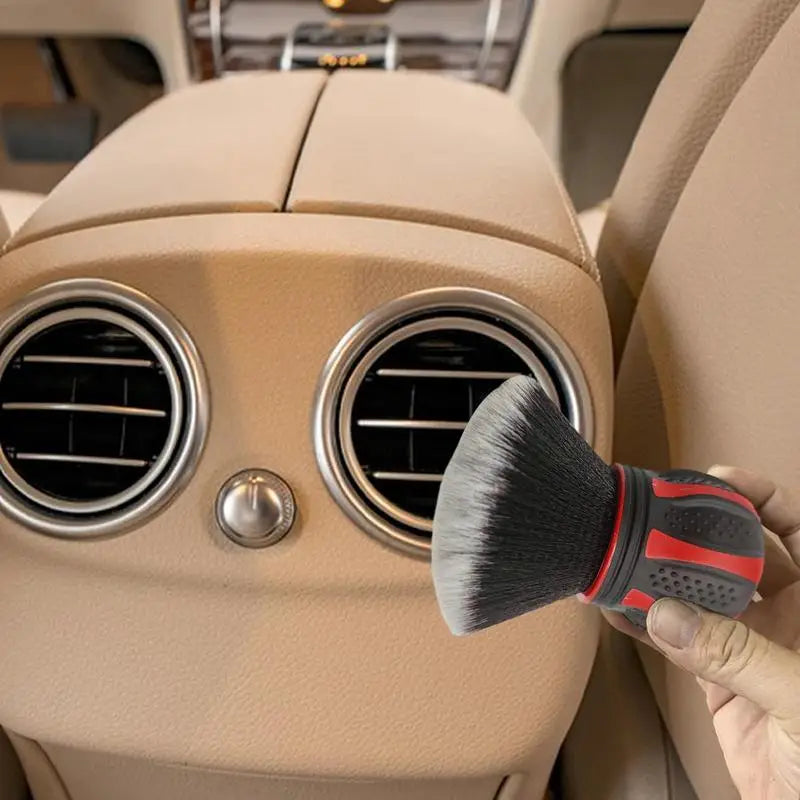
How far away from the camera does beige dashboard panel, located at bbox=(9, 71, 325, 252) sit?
799mm

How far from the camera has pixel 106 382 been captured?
0.77 metres

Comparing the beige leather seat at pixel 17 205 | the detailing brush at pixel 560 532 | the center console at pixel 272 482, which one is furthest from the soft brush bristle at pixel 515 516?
the beige leather seat at pixel 17 205

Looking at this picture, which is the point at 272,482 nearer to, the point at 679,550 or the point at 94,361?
the point at 94,361

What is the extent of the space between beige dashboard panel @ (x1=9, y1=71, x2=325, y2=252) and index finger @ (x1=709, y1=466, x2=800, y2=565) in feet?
1.29

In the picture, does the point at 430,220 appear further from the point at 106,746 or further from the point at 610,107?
the point at 610,107

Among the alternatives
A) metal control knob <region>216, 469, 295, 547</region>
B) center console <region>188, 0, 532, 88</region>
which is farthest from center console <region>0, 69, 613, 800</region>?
center console <region>188, 0, 532, 88</region>

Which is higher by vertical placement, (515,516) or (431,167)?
(431,167)

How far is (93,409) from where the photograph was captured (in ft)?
2.48

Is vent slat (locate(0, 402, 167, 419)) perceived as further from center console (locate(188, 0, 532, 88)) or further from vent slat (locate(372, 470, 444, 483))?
center console (locate(188, 0, 532, 88))

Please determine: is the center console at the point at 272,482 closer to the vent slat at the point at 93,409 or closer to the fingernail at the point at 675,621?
the vent slat at the point at 93,409

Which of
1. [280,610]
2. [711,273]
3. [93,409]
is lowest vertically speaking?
[280,610]

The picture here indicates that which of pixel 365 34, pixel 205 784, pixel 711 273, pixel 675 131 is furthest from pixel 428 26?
pixel 205 784

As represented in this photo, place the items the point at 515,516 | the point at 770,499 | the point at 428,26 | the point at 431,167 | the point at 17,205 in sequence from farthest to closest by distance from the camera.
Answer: the point at 428,26 → the point at 17,205 → the point at 431,167 → the point at 770,499 → the point at 515,516

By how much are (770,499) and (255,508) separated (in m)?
0.35
